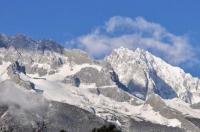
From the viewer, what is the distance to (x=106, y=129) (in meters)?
119

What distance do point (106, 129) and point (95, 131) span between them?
2819 mm

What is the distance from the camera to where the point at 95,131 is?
12156 centimetres
